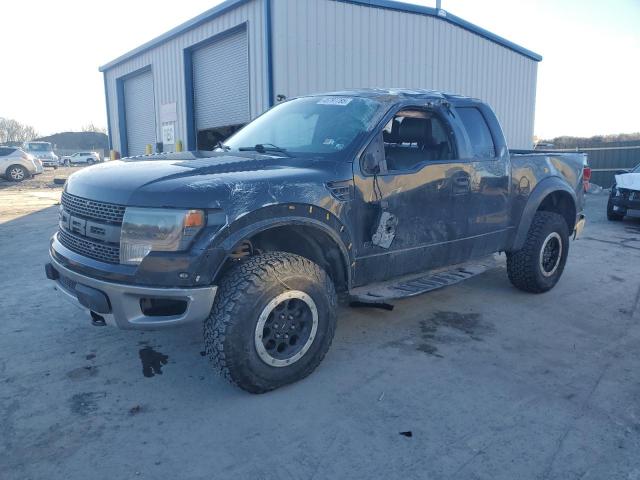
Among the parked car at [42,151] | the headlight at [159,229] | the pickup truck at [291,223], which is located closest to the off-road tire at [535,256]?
the pickup truck at [291,223]

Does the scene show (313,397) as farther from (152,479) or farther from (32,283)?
(32,283)

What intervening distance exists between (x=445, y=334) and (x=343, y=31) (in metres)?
A: 8.09

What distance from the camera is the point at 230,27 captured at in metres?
11.0

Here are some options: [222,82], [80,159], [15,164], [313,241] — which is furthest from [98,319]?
[80,159]

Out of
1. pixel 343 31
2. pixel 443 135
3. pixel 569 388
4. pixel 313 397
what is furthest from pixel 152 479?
pixel 343 31

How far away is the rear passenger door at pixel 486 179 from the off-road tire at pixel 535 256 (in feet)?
1.42

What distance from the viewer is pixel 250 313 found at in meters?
3.07

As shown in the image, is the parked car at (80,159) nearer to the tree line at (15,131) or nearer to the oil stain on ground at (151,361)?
the tree line at (15,131)

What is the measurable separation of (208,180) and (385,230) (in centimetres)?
145

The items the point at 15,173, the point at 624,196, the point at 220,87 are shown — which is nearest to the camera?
the point at 624,196

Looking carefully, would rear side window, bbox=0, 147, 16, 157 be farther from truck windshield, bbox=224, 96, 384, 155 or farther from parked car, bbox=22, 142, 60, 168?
truck windshield, bbox=224, 96, 384, 155

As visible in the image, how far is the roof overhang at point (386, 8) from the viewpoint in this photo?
1080 cm

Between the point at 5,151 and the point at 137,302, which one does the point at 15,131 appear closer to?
the point at 5,151

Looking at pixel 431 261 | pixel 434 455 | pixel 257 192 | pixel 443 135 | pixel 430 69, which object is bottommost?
pixel 434 455
